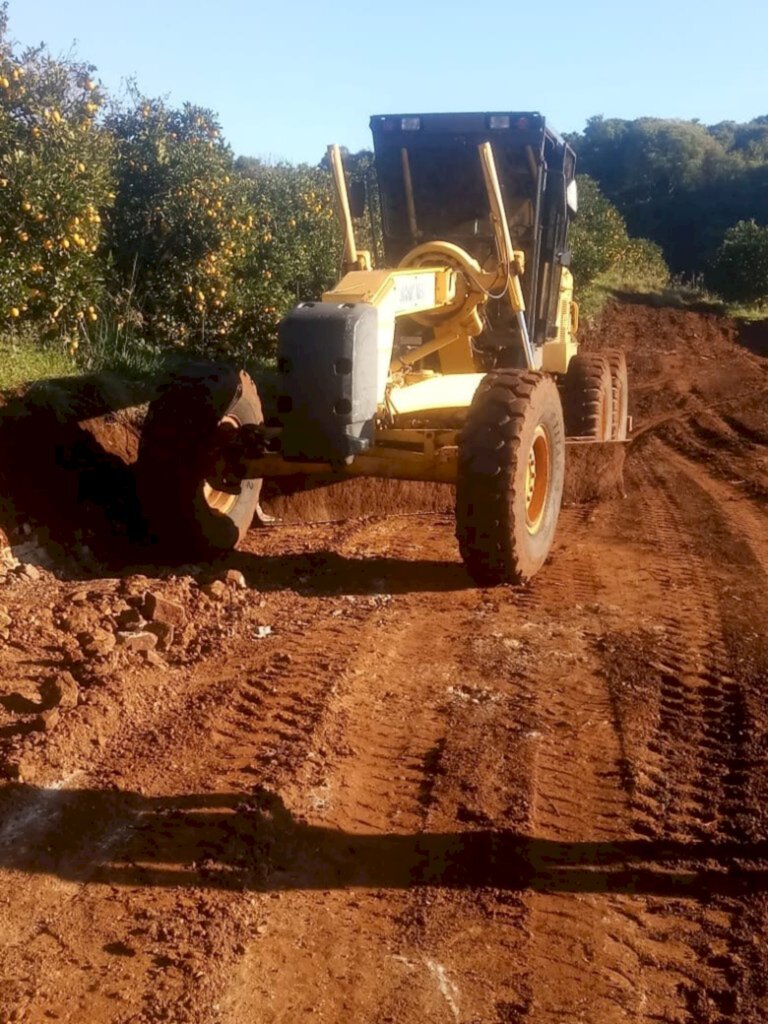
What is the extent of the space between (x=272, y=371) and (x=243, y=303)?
1152 mm

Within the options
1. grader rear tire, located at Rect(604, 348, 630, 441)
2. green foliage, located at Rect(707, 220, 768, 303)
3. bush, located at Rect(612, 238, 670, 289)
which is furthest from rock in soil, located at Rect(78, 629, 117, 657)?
green foliage, located at Rect(707, 220, 768, 303)

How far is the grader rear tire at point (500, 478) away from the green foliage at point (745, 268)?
33287 millimetres

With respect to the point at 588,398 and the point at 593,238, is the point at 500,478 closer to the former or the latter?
the point at 588,398

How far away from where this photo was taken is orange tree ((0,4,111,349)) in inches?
348

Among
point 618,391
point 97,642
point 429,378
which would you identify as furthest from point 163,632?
point 618,391

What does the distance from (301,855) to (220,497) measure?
434 cm

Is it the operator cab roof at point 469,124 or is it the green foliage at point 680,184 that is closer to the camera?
the operator cab roof at point 469,124

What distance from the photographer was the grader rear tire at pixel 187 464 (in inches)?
291

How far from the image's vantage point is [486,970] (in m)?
3.36

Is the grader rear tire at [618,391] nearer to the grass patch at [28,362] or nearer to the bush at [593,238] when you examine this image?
the grass patch at [28,362]

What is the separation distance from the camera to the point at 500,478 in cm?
668

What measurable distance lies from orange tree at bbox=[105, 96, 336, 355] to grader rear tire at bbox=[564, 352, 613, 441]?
401cm

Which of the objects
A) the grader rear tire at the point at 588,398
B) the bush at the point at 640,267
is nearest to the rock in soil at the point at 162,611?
the grader rear tire at the point at 588,398

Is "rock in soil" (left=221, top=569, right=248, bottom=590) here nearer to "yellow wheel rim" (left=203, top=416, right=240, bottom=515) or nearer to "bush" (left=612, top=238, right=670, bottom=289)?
"yellow wheel rim" (left=203, top=416, right=240, bottom=515)
